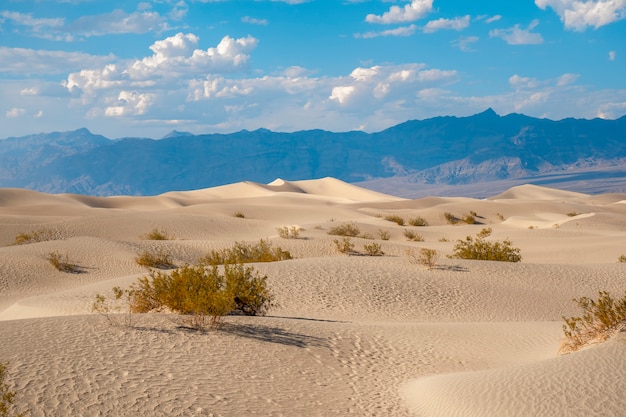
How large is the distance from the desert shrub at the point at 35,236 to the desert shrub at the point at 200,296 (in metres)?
16.8

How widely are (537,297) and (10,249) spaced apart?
1674cm

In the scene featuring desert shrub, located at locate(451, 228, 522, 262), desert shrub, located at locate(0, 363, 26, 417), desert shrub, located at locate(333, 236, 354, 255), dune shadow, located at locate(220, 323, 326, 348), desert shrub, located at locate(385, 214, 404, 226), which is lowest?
desert shrub, located at locate(385, 214, 404, 226)

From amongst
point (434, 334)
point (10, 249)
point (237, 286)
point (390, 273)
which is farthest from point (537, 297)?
point (10, 249)

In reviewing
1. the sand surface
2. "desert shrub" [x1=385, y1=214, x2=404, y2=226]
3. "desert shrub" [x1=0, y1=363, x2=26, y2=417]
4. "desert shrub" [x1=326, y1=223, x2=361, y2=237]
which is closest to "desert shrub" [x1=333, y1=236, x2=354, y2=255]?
the sand surface

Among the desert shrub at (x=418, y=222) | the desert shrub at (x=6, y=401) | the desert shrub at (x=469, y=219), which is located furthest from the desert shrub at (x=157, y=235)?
the desert shrub at (x=469, y=219)

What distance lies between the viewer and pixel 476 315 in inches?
555

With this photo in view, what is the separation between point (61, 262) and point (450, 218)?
32.1 metres

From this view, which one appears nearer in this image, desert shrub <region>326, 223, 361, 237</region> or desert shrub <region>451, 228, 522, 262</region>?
desert shrub <region>451, 228, 522, 262</region>

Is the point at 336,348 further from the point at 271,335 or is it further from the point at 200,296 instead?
the point at 200,296

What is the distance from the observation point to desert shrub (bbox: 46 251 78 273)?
803 inches

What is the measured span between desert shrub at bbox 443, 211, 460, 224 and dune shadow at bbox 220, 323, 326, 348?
3805cm

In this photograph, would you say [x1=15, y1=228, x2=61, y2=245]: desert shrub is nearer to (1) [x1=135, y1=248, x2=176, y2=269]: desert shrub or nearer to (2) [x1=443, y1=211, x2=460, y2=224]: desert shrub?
(1) [x1=135, y1=248, x2=176, y2=269]: desert shrub

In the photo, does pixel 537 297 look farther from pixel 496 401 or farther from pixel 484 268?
pixel 496 401

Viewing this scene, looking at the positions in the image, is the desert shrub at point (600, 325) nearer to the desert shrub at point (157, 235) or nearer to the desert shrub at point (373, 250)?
the desert shrub at point (373, 250)
